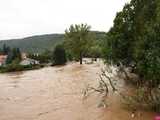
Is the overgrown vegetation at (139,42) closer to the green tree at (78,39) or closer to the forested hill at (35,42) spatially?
the green tree at (78,39)

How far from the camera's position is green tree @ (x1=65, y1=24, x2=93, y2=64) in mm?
61594

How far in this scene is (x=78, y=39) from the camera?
62.0m

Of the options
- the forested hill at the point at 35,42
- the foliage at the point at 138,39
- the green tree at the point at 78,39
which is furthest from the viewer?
the forested hill at the point at 35,42

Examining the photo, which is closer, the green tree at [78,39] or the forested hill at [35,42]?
the green tree at [78,39]

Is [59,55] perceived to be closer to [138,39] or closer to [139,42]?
[138,39]

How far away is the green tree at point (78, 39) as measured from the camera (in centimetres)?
6159

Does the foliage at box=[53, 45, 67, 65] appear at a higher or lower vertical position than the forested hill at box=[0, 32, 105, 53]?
lower

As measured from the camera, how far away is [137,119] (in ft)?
49.7

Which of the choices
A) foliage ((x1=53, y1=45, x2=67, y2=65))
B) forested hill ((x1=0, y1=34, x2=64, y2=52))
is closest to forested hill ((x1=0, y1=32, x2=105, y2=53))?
forested hill ((x1=0, y1=34, x2=64, y2=52))

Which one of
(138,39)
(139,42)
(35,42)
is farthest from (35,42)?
(139,42)

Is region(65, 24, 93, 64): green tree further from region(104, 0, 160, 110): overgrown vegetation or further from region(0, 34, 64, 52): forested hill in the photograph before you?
region(0, 34, 64, 52): forested hill

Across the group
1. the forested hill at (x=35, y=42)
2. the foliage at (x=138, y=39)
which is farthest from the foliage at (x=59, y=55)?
the forested hill at (x=35, y=42)

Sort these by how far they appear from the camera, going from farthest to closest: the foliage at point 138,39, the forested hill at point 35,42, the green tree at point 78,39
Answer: the forested hill at point 35,42
the green tree at point 78,39
the foliage at point 138,39

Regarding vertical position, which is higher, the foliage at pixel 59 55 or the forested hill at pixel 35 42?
the forested hill at pixel 35 42
